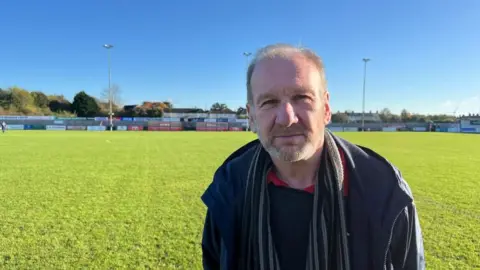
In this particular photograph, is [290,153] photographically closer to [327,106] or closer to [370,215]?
[327,106]

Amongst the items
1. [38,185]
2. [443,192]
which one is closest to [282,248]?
[443,192]

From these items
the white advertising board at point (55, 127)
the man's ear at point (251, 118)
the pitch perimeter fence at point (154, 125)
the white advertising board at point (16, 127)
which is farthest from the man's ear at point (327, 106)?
the white advertising board at point (16, 127)

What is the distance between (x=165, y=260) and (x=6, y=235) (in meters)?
2.66

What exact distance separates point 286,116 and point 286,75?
210 millimetres

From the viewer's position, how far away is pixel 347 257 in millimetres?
1524

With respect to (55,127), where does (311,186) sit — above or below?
above

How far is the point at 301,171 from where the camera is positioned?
66.3 inches

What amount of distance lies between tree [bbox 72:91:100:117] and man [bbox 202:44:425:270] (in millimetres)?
84995

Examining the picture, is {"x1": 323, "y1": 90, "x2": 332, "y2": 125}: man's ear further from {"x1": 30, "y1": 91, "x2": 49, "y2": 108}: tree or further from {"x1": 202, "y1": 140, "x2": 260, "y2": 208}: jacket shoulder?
{"x1": 30, "y1": 91, "x2": 49, "y2": 108}: tree

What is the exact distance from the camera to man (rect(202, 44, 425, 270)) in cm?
155

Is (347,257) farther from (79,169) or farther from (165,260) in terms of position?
(79,169)

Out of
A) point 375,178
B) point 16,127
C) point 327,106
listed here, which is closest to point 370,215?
point 375,178

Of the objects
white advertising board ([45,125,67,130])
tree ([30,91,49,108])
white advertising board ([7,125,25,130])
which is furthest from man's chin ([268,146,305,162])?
tree ([30,91,49,108])

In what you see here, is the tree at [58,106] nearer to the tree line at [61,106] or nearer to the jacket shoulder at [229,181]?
the tree line at [61,106]
